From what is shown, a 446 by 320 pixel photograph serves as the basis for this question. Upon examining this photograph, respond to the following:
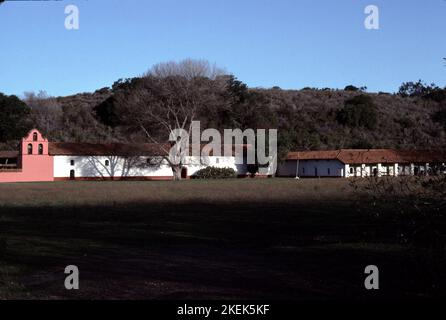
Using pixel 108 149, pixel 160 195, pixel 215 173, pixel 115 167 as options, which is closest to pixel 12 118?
pixel 108 149

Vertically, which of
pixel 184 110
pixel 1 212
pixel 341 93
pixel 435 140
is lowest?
pixel 1 212

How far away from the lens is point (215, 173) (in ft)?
262

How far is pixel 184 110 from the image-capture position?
73375mm

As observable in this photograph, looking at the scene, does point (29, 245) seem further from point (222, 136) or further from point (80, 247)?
point (222, 136)

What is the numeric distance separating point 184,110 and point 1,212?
4884cm

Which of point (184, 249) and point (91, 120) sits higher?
point (91, 120)

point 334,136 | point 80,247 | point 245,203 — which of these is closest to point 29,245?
point 80,247

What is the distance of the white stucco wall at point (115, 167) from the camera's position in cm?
7688

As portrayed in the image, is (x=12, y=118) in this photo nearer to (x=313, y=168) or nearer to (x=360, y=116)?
(x=313, y=168)

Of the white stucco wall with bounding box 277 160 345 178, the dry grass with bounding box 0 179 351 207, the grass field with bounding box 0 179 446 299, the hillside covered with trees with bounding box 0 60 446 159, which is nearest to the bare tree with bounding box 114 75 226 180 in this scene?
the hillside covered with trees with bounding box 0 60 446 159

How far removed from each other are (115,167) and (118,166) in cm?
42

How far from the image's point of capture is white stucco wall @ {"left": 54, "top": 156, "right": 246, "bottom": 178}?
76875 millimetres

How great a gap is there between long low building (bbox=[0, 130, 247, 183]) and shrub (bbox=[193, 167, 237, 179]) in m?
1.31

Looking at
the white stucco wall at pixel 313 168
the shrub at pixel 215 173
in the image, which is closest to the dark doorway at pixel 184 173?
Answer: the shrub at pixel 215 173
